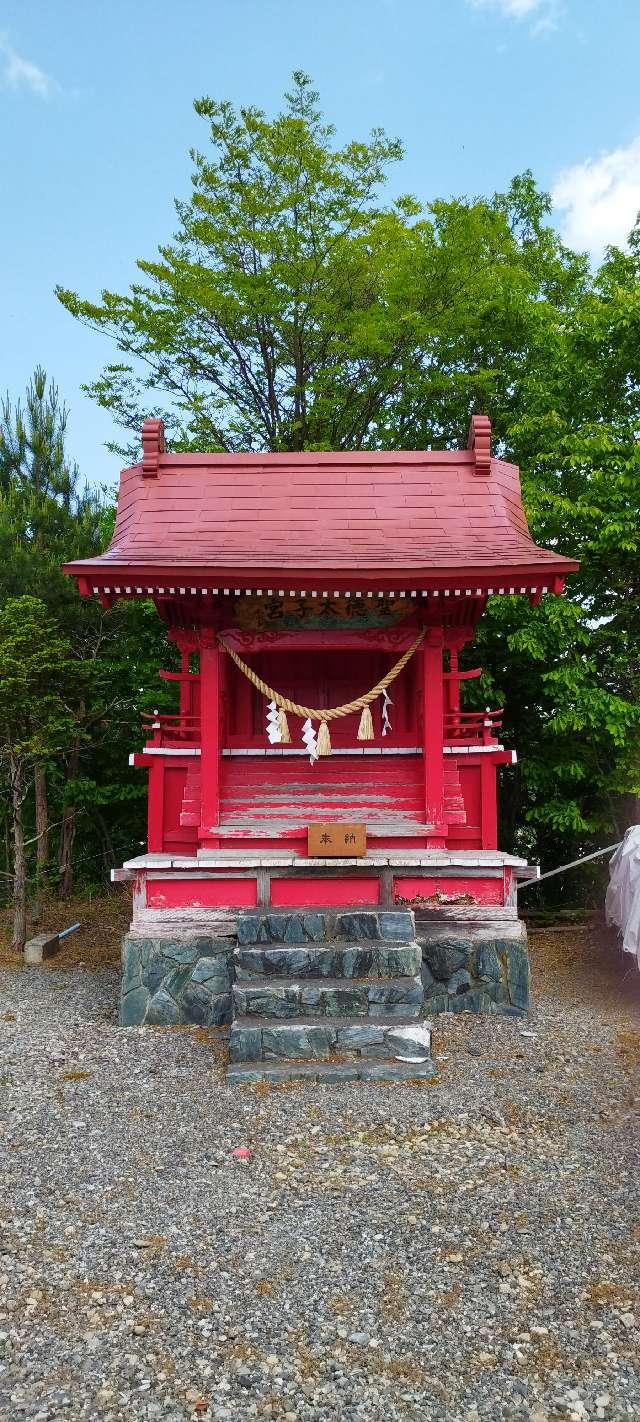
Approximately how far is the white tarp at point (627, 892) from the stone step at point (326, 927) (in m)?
2.28

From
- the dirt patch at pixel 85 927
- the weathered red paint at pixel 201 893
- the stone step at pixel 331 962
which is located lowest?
the dirt patch at pixel 85 927

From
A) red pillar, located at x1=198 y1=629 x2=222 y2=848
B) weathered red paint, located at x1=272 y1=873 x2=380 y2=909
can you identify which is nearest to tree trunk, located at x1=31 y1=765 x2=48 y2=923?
red pillar, located at x1=198 y1=629 x2=222 y2=848

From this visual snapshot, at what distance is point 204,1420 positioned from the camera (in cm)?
255

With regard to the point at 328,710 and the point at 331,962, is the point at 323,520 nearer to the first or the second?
the point at 328,710

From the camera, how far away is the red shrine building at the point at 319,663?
6793 millimetres

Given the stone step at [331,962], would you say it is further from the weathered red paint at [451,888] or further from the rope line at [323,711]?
the rope line at [323,711]

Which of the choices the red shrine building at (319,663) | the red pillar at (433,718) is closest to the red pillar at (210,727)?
the red shrine building at (319,663)

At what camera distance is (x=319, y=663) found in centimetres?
852

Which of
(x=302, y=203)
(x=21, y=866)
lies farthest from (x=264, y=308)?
(x=21, y=866)

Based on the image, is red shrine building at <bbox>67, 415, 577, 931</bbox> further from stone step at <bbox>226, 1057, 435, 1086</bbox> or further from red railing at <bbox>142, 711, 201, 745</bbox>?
stone step at <bbox>226, 1057, 435, 1086</bbox>

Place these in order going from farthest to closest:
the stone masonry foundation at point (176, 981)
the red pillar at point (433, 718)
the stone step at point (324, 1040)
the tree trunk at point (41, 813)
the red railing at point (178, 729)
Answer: the tree trunk at point (41, 813) < the red railing at point (178, 729) < the red pillar at point (433, 718) < the stone masonry foundation at point (176, 981) < the stone step at point (324, 1040)

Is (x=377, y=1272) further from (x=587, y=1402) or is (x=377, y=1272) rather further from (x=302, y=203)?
(x=302, y=203)

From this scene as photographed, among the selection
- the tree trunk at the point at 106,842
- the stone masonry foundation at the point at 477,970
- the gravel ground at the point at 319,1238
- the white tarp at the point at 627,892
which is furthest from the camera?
the tree trunk at the point at 106,842

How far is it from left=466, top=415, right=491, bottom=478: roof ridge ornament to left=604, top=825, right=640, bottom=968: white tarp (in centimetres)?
406
